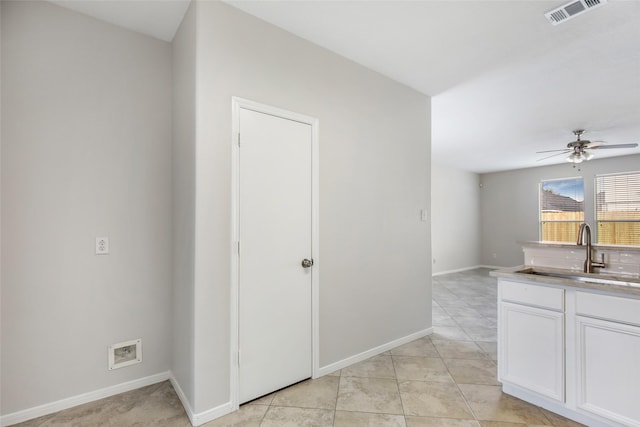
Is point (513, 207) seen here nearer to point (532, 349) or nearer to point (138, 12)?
point (532, 349)

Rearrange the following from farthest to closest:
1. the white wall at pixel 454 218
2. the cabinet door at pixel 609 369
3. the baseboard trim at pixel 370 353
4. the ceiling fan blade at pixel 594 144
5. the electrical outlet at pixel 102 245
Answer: the white wall at pixel 454 218
the ceiling fan blade at pixel 594 144
the baseboard trim at pixel 370 353
the electrical outlet at pixel 102 245
the cabinet door at pixel 609 369

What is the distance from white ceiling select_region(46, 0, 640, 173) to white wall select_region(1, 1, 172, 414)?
13.6 inches

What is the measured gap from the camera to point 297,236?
2.38 metres

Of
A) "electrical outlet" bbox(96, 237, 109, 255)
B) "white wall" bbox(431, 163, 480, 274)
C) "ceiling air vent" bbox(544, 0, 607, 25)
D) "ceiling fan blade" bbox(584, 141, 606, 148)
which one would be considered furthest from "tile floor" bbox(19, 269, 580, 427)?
"white wall" bbox(431, 163, 480, 274)

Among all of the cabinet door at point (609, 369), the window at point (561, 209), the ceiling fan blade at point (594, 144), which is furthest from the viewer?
the window at point (561, 209)

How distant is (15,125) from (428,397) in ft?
10.9

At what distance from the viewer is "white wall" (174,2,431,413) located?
195cm

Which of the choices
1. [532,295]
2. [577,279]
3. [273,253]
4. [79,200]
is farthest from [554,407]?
[79,200]

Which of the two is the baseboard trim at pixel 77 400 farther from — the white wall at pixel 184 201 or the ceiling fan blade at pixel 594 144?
the ceiling fan blade at pixel 594 144

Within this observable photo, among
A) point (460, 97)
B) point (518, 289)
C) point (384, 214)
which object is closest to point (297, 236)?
point (384, 214)

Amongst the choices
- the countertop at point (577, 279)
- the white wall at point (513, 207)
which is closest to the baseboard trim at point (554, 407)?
the countertop at point (577, 279)

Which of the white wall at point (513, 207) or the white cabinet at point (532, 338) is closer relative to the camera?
the white cabinet at point (532, 338)

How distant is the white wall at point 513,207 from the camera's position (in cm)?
723

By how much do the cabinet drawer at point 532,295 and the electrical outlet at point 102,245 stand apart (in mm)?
2906
